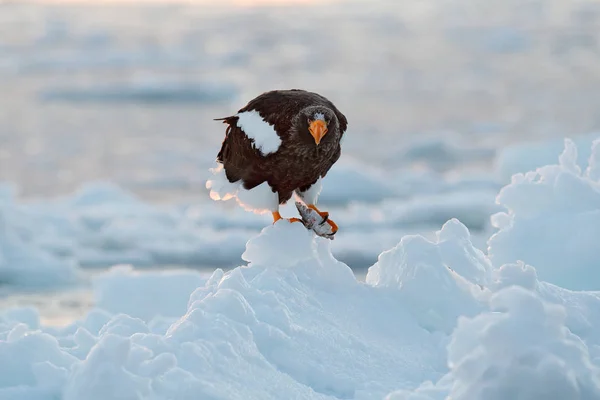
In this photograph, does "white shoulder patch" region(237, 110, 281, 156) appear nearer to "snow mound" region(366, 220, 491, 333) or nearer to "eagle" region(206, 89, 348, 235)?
"eagle" region(206, 89, 348, 235)

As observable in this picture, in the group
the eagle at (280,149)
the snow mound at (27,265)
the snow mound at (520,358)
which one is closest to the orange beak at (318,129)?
the eagle at (280,149)

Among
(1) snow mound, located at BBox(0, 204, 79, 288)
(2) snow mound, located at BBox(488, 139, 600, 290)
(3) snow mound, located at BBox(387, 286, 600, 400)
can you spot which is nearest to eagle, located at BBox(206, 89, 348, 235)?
(2) snow mound, located at BBox(488, 139, 600, 290)

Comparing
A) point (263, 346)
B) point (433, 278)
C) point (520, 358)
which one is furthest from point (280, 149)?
point (520, 358)

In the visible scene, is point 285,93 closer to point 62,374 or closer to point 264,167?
point 264,167

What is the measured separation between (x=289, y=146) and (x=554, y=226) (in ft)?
7.59

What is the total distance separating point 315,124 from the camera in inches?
219

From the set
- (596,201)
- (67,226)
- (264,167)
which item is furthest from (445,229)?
(67,226)

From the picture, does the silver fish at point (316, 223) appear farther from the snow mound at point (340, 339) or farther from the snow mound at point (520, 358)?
the snow mound at point (520, 358)

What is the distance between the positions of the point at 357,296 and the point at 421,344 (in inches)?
16.1

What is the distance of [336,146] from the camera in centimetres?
593

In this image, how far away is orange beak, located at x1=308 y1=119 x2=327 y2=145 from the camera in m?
5.53

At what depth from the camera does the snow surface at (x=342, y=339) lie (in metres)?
3.82

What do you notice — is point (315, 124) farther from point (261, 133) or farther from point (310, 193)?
point (310, 193)

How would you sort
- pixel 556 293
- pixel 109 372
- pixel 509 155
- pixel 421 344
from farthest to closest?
1. pixel 509 155
2. pixel 556 293
3. pixel 421 344
4. pixel 109 372
